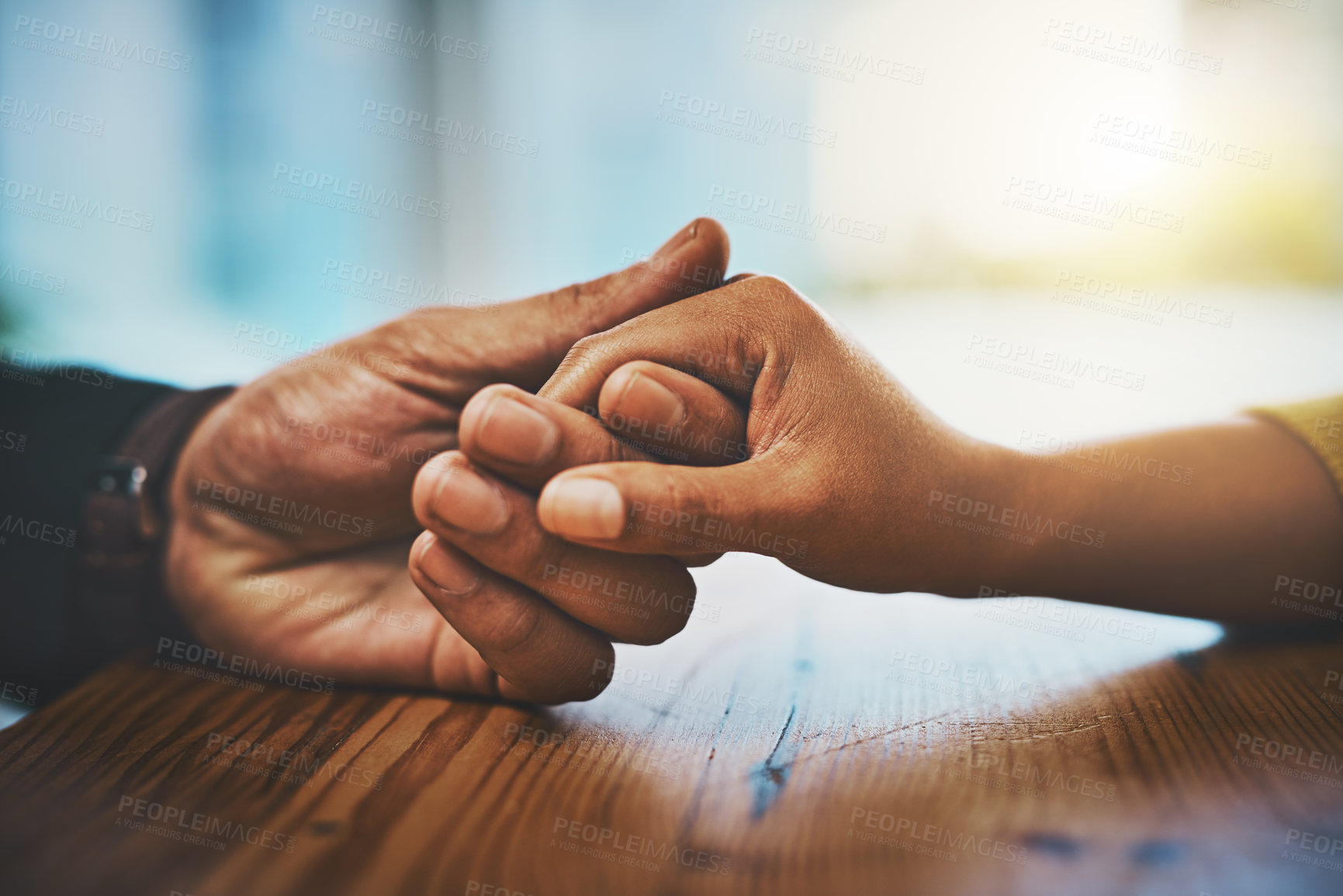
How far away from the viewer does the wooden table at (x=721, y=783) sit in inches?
15.4

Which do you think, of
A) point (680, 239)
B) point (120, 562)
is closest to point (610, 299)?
point (680, 239)

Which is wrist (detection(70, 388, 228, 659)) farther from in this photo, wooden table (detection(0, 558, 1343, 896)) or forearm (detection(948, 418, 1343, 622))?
forearm (detection(948, 418, 1343, 622))

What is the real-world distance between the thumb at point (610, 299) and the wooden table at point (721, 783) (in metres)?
0.31

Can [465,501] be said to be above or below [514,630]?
above

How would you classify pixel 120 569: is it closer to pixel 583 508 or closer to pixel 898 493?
pixel 583 508

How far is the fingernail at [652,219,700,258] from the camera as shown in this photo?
25.9 inches

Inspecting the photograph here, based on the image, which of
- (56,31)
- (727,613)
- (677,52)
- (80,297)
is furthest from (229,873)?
(677,52)

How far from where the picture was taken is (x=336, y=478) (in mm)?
766

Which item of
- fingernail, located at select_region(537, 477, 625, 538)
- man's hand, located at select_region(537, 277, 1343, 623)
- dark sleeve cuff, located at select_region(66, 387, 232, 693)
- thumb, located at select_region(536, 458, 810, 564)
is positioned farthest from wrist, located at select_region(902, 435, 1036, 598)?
dark sleeve cuff, located at select_region(66, 387, 232, 693)

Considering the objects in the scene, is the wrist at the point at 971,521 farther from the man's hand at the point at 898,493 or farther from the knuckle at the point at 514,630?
the knuckle at the point at 514,630

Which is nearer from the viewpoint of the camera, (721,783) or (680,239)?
(721,783)

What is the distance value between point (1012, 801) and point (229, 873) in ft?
1.40

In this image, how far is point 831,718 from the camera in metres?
0.58

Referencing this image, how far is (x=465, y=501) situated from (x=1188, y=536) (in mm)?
689
